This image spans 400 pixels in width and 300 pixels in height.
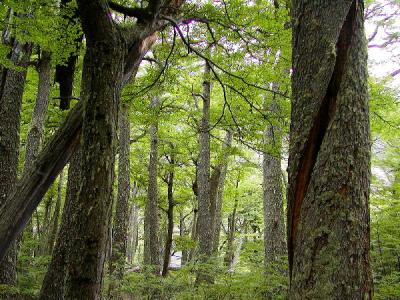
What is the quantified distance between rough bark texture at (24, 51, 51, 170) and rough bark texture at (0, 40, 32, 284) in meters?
0.83

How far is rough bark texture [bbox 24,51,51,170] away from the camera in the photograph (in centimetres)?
802

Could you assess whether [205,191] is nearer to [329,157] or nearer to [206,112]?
[206,112]

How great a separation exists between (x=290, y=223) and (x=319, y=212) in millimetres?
234

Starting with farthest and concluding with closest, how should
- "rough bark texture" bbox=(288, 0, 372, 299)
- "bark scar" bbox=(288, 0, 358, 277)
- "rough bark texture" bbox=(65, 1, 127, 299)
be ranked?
"rough bark texture" bbox=(65, 1, 127, 299), "bark scar" bbox=(288, 0, 358, 277), "rough bark texture" bbox=(288, 0, 372, 299)

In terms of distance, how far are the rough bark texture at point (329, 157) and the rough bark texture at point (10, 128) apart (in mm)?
6028

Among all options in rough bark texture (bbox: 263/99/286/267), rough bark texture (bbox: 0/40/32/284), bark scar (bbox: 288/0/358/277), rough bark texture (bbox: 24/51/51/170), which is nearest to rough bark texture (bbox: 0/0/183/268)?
bark scar (bbox: 288/0/358/277)

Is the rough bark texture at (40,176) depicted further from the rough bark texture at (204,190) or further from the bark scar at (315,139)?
the rough bark texture at (204,190)

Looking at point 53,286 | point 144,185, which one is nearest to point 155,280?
point 53,286

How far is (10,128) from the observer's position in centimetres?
682

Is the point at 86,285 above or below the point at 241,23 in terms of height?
below

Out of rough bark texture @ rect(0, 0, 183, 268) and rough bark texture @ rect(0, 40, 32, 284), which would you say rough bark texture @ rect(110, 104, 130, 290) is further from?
rough bark texture @ rect(0, 0, 183, 268)

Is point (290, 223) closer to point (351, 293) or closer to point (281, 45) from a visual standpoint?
point (351, 293)

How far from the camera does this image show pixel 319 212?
1787mm

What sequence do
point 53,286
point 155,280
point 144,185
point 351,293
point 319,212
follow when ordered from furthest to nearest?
point 144,185, point 155,280, point 53,286, point 319,212, point 351,293
